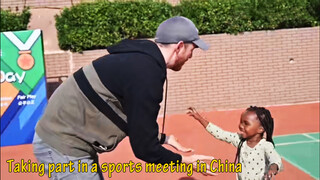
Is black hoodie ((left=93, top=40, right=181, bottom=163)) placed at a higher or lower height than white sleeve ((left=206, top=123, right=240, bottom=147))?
higher

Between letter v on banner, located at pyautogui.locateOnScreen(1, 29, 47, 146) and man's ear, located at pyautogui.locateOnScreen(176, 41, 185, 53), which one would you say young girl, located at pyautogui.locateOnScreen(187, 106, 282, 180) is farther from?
letter v on banner, located at pyautogui.locateOnScreen(1, 29, 47, 146)

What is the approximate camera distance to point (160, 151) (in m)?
2.47

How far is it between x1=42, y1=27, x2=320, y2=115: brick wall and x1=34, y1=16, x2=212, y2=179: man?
8.21 m

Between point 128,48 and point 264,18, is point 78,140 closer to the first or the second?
point 128,48

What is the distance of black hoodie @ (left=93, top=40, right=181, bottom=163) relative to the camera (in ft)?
7.66

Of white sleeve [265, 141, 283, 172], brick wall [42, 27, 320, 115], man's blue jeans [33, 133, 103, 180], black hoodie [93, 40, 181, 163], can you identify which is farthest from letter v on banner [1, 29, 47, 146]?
black hoodie [93, 40, 181, 163]

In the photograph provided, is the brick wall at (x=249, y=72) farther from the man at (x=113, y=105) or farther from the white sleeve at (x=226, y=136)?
the man at (x=113, y=105)

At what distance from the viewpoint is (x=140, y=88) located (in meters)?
2.33

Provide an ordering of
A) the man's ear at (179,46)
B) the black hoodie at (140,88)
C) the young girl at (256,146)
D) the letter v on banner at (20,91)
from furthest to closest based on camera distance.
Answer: the letter v on banner at (20,91) → the young girl at (256,146) → the man's ear at (179,46) → the black hoodie at (140,88)

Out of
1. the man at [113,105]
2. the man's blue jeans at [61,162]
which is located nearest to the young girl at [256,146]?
the man at [113,105]

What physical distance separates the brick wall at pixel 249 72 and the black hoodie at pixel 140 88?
8.34 meters

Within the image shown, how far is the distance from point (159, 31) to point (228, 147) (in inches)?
196

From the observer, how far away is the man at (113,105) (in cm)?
239

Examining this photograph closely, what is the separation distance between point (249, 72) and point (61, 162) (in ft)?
30.5
